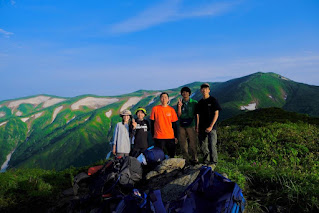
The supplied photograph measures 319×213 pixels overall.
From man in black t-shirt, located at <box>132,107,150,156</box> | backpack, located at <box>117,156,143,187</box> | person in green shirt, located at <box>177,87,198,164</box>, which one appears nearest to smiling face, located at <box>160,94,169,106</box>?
person in green shirt, located at <box>177,87,198,164</box>

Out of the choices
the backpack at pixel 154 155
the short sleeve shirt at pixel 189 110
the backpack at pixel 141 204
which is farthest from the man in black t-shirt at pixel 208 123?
the backpack at pixel 141 204

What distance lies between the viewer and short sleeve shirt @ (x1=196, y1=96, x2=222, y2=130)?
6.61m

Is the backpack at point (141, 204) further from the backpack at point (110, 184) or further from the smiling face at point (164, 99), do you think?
the smiling face at point (164, 99)

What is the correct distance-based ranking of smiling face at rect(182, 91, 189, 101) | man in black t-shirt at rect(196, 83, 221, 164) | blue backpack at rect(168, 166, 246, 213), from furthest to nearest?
smiling face at rect(182, 91, 189, 101) < man in black t-shirt at rect(196, 83, 221, 164) < blue backpack at rect(168, 166, 246, 213)

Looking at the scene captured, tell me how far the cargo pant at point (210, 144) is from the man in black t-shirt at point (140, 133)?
2186 mm

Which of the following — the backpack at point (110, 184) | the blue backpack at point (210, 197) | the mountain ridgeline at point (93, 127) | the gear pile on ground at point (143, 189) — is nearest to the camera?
the gear pile on ground at point (143, 189)

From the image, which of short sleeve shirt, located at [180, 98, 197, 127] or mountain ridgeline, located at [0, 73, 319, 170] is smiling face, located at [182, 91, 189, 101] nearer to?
short sleeve shirt, located at [180, 98, 197, 127]

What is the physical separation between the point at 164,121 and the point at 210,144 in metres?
1.90

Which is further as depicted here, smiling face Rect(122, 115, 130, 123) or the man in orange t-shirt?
smiling face Rect(122, 115, 130, 123)

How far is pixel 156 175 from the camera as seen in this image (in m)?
6.00

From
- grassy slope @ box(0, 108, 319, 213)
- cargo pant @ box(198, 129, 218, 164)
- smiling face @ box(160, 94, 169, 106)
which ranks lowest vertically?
grassy slope @ box(0, 108, 319, 213)

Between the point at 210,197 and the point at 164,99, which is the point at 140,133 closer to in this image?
the point at 164,99

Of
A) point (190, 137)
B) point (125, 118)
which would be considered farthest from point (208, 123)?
point (125, 118)

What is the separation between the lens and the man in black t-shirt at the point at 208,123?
6566 mm
